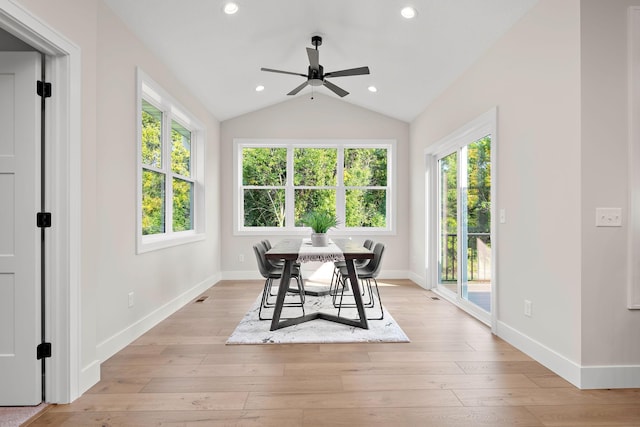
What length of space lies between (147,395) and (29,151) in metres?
1.55

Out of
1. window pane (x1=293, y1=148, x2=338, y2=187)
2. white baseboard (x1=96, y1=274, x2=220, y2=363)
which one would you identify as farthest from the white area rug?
window pane (x1=293, y1=148, x2=338, y2=187)

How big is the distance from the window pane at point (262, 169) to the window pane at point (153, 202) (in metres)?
2.24

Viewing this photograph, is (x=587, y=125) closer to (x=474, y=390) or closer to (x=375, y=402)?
(x=474, y=390)

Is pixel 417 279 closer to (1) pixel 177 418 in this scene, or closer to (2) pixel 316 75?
(2) pixel 316 75

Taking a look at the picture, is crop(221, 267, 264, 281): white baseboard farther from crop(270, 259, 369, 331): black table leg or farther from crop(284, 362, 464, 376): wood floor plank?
crop(284, 362, 464, 376): wood floor plank

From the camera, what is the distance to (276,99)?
6066mm

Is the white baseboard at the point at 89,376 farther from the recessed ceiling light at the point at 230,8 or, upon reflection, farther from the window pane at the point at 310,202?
the window pane at the point at 310,202

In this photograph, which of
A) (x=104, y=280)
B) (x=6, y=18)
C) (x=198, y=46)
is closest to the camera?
(x=6, y=18)

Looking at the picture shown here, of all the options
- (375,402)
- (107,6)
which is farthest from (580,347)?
(107,6)

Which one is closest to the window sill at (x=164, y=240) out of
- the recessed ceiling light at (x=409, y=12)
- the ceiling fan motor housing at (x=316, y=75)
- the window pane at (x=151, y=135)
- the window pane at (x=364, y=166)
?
the window pane at (x=151, y=135)

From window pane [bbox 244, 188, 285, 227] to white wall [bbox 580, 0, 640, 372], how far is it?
466 centimetres

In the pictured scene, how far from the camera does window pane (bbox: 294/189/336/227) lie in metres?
6.41

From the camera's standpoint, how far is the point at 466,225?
4.32m

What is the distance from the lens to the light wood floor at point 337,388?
2.00 metres
